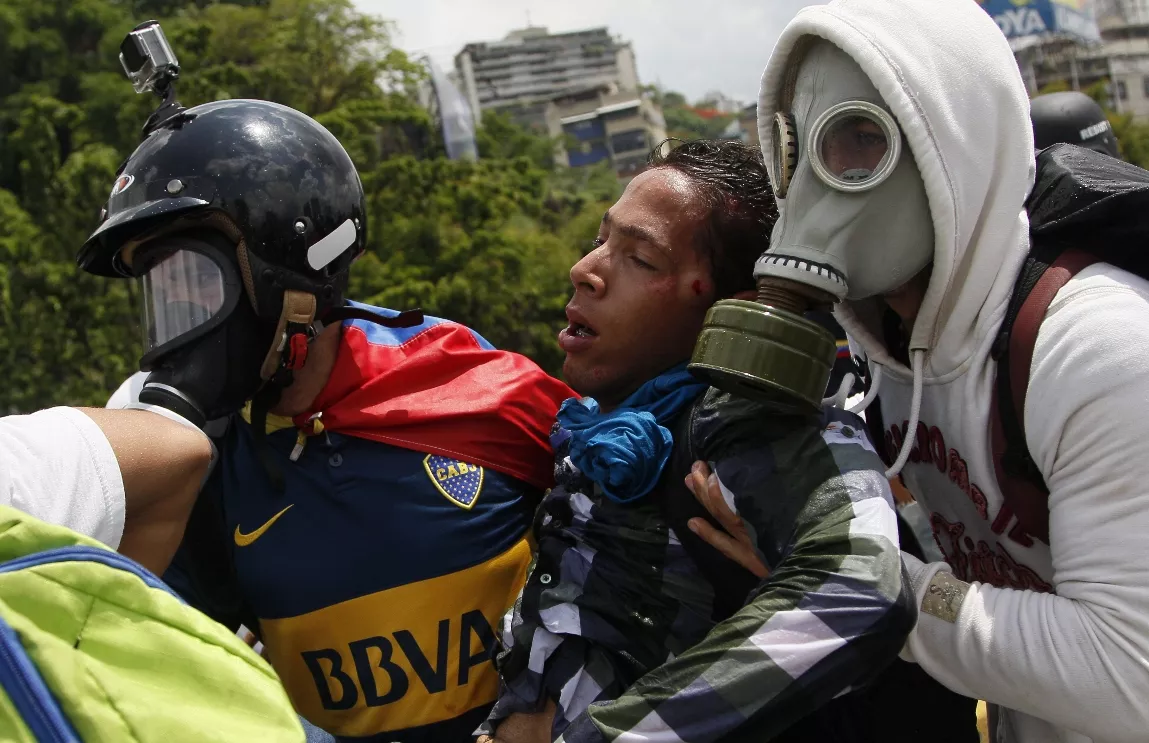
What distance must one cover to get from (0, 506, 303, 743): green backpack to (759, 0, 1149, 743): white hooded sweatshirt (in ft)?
3.99

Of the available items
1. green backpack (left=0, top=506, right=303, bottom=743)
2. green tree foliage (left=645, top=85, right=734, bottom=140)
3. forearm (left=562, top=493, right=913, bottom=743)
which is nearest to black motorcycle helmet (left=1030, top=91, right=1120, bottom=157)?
forearm (left=562, top=493, right=913, bottom=743)

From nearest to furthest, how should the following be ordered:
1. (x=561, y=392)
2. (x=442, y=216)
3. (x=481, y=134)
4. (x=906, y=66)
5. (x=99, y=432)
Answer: (x=99, y=432) → (x=906, y=66) → (x=561, y=392) → (x=442, y=216) → (x=481, y=134)

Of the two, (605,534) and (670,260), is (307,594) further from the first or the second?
(670,260)

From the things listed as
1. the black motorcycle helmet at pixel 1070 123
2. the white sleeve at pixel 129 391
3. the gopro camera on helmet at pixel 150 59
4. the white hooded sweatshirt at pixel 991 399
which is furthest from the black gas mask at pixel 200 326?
the black motorcycle helmet at pixel 1070 123

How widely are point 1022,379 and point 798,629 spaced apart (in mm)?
610

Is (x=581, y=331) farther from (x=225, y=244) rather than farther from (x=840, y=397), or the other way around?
(x=225, y=244)

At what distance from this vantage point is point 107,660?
1141 millimetres

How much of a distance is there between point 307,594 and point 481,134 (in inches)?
1657

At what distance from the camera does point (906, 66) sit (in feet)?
6.09

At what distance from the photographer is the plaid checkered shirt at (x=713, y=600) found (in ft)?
5.36

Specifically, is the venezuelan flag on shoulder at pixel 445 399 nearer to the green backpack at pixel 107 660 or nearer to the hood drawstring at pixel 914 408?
the hood drawstring at pixel 914 408

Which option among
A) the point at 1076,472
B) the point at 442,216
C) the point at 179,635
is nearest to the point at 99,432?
Result: the point at 179,635

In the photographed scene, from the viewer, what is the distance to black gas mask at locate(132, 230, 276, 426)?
2.48 meters

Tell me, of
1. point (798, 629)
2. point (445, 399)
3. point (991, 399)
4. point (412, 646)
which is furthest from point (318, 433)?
point (991, 399)
